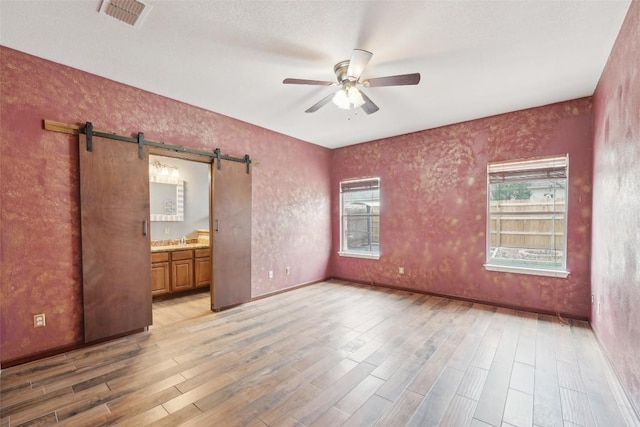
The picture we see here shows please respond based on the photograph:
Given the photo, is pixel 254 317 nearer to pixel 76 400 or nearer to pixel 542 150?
pixel 76 400

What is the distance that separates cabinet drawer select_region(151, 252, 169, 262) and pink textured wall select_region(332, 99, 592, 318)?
10.5 feet

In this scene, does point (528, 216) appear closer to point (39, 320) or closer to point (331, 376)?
point (331, 376)

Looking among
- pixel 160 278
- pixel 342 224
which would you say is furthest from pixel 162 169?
pixel 342 224

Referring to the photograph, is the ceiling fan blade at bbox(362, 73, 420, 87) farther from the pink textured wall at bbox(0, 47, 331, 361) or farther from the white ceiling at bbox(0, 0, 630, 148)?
the pink textured wall at bbox(0, 47, 331, 361)

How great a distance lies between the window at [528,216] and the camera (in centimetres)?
369

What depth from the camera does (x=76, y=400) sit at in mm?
2000

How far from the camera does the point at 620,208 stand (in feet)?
7.20

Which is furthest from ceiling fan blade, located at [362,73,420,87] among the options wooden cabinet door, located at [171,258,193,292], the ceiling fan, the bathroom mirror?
the bathroom mirror

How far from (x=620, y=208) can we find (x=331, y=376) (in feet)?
8.76

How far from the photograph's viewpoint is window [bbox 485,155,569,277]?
3.69m

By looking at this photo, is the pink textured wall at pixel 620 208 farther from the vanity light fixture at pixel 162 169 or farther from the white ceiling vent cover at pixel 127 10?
the vanity light fixture at pixel 162 169

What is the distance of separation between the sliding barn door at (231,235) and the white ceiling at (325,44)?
109 cm

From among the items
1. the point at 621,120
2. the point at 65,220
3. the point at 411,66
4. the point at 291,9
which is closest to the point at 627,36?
the point at 621,120

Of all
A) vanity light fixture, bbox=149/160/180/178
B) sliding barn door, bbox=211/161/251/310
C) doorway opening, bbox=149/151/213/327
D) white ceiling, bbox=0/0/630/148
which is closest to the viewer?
white ceiling, bbox=0/0/630/148
